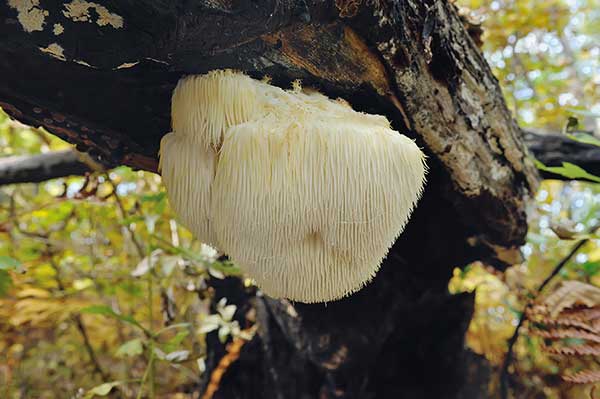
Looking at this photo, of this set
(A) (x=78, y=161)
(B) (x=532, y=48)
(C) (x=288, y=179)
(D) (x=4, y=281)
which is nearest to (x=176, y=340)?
(D) (x=4, y=281)

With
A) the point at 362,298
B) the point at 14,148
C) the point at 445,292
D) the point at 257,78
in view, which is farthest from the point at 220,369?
the point at 14,148

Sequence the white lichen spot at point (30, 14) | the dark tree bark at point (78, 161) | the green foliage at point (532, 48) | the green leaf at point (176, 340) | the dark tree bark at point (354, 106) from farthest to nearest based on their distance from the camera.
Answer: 1. the green foliage at point (532, 48)
2. the dark tree bark at point (78, 161)
3. the green leaf at point (176, 340)
4. the dark tree bark at point (354, 106)
5. the white lichen spot at point (30, 14)

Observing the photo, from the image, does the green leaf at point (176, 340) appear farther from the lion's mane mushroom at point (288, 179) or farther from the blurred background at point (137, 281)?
the lion's mane mushroom at point (288, 179)

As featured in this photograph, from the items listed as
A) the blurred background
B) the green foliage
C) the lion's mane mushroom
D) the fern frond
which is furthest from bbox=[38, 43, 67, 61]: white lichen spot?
the green foliage

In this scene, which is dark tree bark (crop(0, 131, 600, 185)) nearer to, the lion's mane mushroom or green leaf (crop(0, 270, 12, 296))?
green leaf (crop(0, 270, 12, 296))

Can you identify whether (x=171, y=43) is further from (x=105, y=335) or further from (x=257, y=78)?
(x=105, y=335)

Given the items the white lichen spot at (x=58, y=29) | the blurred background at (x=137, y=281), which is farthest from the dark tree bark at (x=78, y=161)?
the white lichen spot at (x=58, y=29)
